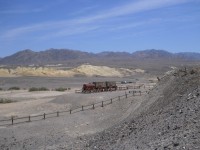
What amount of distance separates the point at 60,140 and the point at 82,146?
6.61 m

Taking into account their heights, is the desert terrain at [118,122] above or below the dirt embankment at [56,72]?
below

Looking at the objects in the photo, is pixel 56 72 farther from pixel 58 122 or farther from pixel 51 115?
pixel 58 122

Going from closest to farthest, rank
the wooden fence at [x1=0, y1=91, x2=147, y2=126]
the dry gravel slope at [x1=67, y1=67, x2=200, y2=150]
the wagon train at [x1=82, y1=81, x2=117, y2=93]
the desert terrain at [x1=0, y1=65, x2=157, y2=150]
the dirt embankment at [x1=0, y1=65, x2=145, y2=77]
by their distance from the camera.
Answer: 1. the dry gravel slope at [x1=67, y1=67, x2=200, y2=150]
2. the desert terrain at [x1=0, y1=65, x2=157, y2=150]
3. the wooden fence at [x1=0, y1=91, x2=147, y2=126]
4. the wagon train at [x1=82, y1=81, x2=117, y2=93]
5. the dirt embankment at [x1=0, y1=65, x2=145, y2=77]

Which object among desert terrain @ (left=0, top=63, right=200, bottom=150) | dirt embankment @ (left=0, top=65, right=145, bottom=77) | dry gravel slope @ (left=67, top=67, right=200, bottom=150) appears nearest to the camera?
dry gravel slope @ (left=67, top=67, right=200, bottom=150)

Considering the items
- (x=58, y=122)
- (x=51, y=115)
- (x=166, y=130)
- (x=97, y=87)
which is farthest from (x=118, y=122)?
(x=97, y=87)

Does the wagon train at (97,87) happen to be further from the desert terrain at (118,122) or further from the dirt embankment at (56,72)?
the dirt embankment at (56,72)

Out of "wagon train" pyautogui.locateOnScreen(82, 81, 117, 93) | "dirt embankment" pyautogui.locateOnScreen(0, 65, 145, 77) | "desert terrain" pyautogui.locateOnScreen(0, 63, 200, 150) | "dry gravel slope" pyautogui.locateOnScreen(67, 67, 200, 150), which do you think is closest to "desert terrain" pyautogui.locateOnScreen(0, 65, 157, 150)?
Answer: "desert terrain" pyautogui.locateOnScreen(0, 63, 200, 150)

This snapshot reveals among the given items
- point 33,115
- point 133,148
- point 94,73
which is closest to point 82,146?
point 133,148

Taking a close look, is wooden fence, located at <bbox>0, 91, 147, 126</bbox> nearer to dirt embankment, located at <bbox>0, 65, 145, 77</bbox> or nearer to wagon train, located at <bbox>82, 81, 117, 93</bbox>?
wagon train, located at <bbox>82, 81, 117, 93</bbox>

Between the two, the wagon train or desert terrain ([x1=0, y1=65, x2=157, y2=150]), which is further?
the wagon train

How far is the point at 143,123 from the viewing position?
848 inches

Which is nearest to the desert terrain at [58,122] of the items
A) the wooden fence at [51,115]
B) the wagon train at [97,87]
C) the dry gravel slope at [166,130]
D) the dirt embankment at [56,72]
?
the wooden fence at [51,115]

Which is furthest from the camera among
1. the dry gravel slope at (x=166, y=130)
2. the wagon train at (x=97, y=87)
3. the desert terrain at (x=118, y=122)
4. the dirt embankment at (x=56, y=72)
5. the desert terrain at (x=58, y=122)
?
the dirt embankment at (x=56, y=72)

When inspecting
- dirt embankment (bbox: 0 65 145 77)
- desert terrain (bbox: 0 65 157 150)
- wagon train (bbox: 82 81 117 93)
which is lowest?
desert terrain (bbox: 0 65 157 150)
